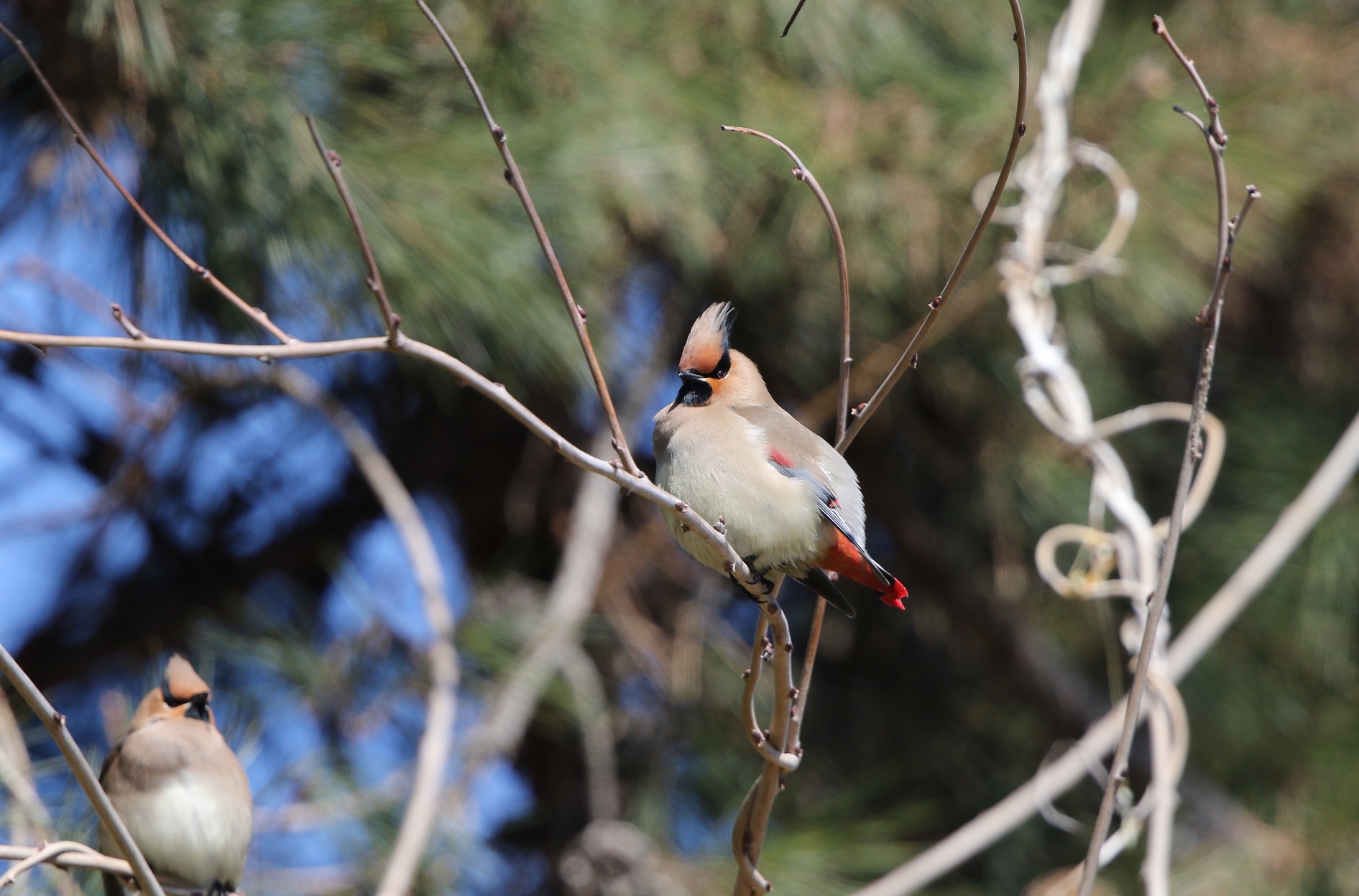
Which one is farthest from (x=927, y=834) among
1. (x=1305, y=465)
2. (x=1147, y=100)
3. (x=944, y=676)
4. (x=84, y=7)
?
(x=84, y=7)

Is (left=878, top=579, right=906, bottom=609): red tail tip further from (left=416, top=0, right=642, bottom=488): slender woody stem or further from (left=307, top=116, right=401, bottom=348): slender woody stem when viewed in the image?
(left=307, top=116, right=401, bottom=348): slender woody stem

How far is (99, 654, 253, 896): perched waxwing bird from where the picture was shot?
6.93 ft

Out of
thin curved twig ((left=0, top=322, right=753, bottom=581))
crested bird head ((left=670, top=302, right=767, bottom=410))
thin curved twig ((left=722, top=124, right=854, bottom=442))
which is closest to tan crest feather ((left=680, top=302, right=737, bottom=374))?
crested bird head ((left=670, top=302, right=767, bottom=410))

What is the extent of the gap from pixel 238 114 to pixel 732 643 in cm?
170

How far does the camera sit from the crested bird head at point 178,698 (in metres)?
2.25

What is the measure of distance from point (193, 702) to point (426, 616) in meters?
0.60

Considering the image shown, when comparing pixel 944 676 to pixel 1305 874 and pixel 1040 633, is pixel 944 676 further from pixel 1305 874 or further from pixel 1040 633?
pixel 1305 874

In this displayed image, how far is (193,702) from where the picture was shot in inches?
88.5

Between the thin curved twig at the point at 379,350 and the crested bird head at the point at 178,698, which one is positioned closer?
the thin curved twig at the point at 379,350

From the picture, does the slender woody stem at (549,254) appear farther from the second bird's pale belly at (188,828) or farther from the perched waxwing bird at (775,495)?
the second bird's pale belly at (188,828)

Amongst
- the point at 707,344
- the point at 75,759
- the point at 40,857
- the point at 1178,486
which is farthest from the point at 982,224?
the point at 40,857

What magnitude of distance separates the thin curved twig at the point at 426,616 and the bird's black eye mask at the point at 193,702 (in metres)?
0.37

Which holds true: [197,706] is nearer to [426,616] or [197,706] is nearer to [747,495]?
[426,616]

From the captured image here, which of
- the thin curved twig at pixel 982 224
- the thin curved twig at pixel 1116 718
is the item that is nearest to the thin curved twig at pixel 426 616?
the thin curved twig at pixel 1116 718
